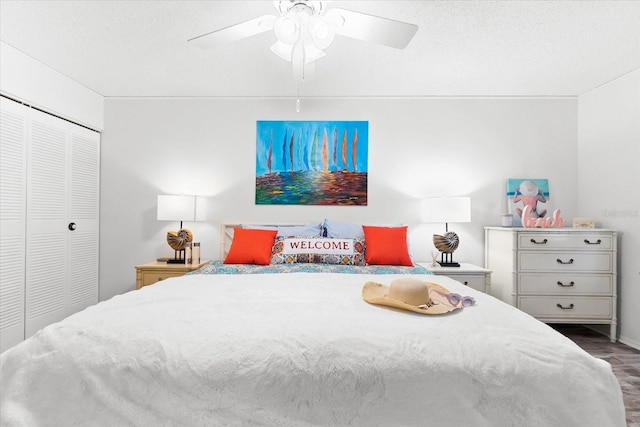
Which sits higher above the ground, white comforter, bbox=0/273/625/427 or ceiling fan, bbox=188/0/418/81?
ceiling fan, bbox=188/0/418/81

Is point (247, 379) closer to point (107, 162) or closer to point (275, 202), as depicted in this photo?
point (275, 202)

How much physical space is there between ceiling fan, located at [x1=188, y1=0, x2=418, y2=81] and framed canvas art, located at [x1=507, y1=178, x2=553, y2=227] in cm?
253

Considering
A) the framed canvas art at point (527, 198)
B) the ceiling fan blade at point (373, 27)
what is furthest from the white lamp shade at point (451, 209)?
the ceiling fan blade at point (373, 27)

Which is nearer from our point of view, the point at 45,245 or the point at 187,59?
the point at 187,59

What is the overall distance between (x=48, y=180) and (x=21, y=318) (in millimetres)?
1213

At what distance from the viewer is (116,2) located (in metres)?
2.23

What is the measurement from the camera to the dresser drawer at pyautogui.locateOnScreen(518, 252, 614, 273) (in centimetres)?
324

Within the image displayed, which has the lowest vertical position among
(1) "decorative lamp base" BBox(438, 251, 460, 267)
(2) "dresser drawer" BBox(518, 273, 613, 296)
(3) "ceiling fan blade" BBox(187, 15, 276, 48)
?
(2) "dresser drawer" BBox(518, 273, 613, 296)

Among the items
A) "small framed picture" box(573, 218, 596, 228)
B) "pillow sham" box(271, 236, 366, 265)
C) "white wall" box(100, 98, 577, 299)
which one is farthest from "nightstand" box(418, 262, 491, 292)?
"small framed picture" box(573, 218, 596, 228)

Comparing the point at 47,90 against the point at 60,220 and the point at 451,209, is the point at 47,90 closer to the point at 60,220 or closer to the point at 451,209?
the point at 60,220

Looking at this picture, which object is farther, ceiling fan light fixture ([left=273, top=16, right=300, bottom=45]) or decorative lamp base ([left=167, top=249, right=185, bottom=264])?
decorative lamp base ([left=167, top=249, right=185, bottom=264])

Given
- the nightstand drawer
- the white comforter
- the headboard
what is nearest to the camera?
the white comforter

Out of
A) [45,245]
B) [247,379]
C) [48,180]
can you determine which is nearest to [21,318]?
[45,245]

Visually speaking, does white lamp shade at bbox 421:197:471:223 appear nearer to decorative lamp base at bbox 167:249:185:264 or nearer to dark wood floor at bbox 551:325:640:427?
dark wood floor at bbox 551:325:640:427
